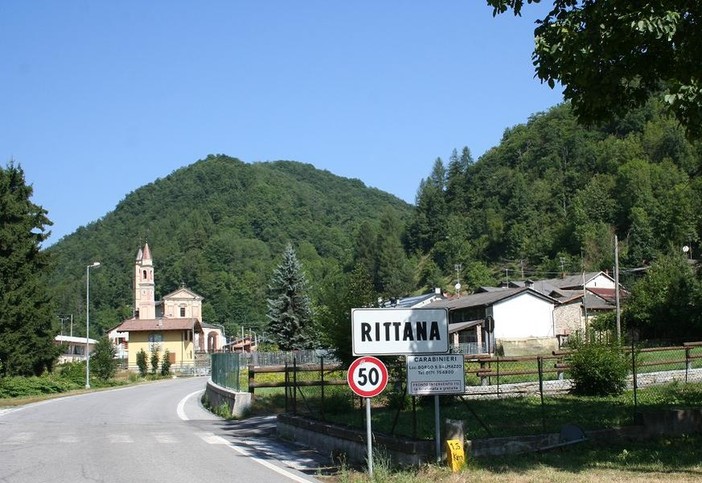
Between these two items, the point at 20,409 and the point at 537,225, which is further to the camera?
the point at 537,225

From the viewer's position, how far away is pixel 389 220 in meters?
163

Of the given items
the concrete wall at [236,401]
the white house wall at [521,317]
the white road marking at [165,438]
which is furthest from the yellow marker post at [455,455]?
the white house wall at [521,317]

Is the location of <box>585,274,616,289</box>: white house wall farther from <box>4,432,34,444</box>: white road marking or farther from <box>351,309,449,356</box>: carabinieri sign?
<box>351,309,449,356</box>: carabinieri sign


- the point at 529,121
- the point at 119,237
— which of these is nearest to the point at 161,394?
the point at 119,237

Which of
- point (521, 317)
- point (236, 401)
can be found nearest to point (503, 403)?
point (236, 401)

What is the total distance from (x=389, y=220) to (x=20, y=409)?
13468 centimetres

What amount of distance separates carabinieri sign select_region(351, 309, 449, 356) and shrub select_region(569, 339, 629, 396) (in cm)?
1060

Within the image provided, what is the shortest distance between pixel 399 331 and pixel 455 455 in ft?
6.67

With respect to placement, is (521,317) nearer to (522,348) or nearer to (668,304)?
(522,348)

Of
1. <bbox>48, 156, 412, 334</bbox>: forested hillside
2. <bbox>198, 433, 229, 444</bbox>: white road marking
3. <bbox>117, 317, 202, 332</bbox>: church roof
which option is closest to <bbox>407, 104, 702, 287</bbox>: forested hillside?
<bbox>48, 156, 412, 334</bbox>: forested hillside

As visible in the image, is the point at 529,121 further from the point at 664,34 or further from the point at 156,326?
the point at 664,34

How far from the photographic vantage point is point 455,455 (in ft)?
38.2

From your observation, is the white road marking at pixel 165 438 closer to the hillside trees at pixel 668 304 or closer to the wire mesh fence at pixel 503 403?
the wire mesh fence at pixel 503 403

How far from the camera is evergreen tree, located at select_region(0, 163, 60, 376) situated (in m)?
45.5
